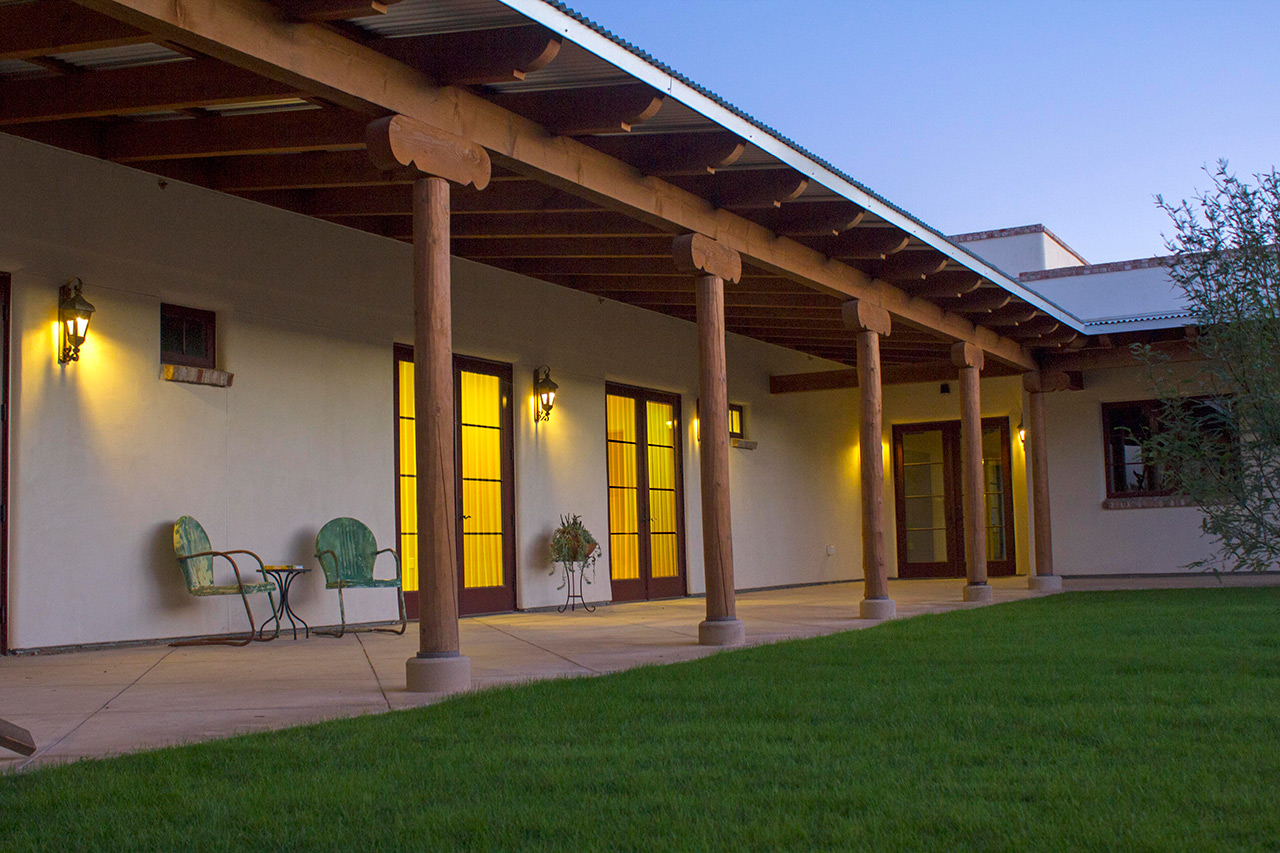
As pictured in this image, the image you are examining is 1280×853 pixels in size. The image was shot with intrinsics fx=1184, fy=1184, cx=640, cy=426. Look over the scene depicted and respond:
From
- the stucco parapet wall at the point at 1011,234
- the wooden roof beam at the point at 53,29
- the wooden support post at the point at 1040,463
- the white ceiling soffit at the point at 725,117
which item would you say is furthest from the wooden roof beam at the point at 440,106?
the stucco parapet wall at the point at 1011,234

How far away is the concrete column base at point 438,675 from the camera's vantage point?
184 inches

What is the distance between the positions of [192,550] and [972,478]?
6628 millimetres

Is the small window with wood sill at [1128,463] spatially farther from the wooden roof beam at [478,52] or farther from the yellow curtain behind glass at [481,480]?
the wooden roof beam at [478,52]

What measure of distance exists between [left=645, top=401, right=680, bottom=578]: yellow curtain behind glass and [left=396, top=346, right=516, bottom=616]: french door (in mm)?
2150

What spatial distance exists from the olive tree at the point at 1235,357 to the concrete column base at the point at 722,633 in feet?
7.62

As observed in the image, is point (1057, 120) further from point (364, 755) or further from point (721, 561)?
point (364, 755)

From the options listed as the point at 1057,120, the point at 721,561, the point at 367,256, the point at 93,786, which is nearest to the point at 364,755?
the point at 93,786

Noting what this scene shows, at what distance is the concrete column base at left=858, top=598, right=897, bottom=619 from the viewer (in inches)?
328

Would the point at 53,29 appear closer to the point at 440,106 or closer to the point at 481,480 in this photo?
the point at 440,106

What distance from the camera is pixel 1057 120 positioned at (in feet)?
120

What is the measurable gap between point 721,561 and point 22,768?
4.06 meters

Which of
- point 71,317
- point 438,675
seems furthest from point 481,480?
point 438,675

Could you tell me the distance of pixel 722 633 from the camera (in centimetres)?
647

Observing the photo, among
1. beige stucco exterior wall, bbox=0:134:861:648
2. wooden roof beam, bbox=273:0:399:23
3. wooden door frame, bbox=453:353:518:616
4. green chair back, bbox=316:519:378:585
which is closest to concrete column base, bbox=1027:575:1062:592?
beige stucco exterior wall, bbox=0:134:861:648
